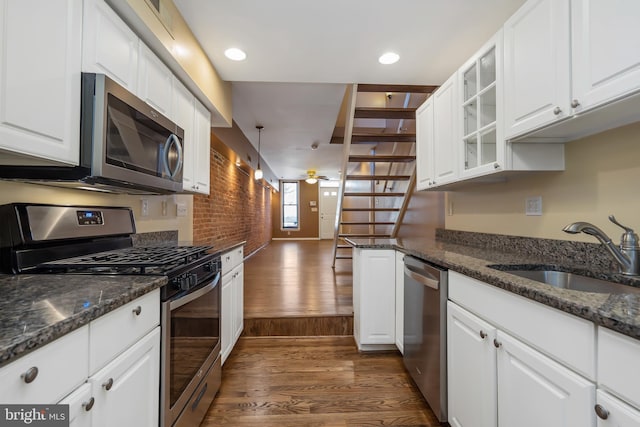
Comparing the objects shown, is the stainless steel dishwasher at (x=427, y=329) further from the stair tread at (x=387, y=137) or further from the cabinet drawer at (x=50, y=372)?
the stair tread at (x=387, y=137)

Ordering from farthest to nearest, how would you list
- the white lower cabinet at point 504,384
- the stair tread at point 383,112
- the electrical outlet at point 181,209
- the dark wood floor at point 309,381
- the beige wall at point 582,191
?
1. the stair tread at point 383,112
2. the electrical outlet at point 181,209
3. the dark wood floor at point 309,381
4. the beige wall at point 582,191
5. the white lower cabinet at point 504,384

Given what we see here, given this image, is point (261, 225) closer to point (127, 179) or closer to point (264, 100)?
point (264, 100)

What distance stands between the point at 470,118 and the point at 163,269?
2062 millimetres

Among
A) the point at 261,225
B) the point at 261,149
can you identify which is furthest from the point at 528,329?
the point at 261,225

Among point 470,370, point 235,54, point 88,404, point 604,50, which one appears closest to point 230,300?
point 88,404

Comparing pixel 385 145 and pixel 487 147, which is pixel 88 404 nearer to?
pixel 487 147

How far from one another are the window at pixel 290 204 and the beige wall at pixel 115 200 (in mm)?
8566

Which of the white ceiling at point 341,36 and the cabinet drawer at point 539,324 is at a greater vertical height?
the white ceiling at point 341,36

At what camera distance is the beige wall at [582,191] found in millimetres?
1210

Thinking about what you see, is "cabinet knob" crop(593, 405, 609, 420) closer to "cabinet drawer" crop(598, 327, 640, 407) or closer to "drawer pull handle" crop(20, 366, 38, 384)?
"cabinet drawer" crop(598, 327, 640, 407)

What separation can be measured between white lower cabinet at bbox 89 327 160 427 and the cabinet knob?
1.33m

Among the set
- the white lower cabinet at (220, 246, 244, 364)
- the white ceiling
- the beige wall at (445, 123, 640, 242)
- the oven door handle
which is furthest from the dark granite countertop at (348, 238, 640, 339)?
the white ceiling

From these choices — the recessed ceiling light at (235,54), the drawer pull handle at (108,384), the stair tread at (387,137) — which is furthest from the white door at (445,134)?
the drawer pull handle at (108,384)

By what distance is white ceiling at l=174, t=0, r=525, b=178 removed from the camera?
1741 mm
